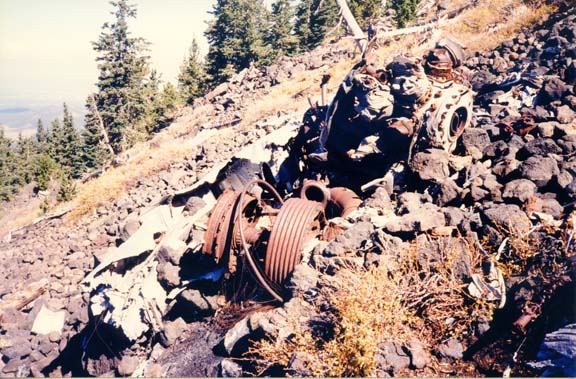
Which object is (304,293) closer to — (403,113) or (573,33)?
(403,113)

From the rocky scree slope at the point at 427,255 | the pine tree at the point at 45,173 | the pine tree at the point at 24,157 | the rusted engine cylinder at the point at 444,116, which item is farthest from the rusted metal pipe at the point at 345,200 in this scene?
the pine tree at the point at 24,157

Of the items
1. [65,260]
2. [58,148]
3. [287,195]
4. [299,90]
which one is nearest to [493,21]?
[299,90]

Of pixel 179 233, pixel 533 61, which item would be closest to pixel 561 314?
pixel 179 233

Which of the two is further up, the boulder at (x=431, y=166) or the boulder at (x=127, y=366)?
the boulder at (x=431, y=166)

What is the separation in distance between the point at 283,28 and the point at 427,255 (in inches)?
1203

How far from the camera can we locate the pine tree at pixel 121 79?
27312mm

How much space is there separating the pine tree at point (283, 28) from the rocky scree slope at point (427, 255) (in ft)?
77.3

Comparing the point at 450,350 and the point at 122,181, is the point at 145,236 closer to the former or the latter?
the point at 450,350

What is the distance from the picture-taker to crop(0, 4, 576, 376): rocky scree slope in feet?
11.9

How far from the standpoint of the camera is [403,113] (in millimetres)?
6484

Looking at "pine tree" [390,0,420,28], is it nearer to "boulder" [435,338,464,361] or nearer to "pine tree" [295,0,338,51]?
"pine tree" [295,0,338,51]

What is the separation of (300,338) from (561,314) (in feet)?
7.95

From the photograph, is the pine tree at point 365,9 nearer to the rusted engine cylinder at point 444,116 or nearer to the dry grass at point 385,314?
the rusted engine cylinder at point 444,116

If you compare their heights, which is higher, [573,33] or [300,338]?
[573,33]
